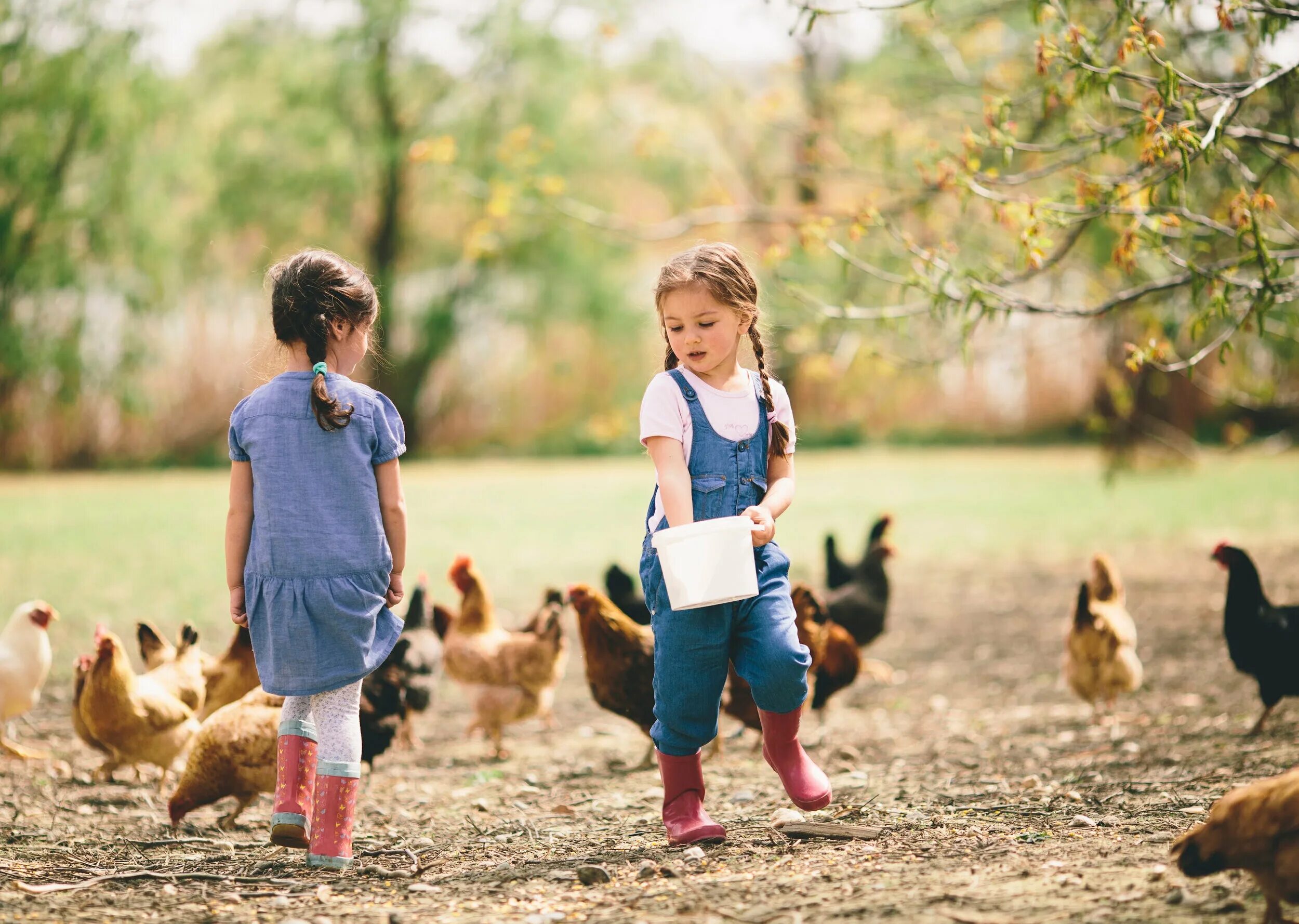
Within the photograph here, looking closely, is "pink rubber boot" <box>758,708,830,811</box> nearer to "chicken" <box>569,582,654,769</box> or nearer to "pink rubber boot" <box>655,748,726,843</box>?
"pink rubber boot" <box>655,748,726,843</box>

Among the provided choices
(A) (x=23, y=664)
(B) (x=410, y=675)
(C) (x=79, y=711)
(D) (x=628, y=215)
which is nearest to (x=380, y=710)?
(B) (x=410, y=675)

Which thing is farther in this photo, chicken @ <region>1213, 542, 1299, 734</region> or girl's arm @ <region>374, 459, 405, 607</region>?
chicken @ <region>1213, 542, 1299, 734</region>

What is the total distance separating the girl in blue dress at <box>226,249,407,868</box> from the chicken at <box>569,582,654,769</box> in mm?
1557

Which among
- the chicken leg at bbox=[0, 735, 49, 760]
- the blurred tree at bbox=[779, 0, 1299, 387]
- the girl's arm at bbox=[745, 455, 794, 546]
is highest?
the blurred tree at bbox=[779, 0, 1299, 387]

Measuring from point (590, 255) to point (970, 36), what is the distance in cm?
1382

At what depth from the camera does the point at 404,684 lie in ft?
16.6

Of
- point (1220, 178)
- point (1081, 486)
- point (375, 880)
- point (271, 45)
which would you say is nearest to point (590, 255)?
point (271, 45)

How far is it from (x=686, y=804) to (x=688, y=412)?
1054 millimetres

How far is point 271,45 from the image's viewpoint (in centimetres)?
2048

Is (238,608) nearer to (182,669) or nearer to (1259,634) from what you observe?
(182,669)

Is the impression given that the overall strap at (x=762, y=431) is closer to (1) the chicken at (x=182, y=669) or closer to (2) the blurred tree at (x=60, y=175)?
(1) the chicken at (x=182, y=669)

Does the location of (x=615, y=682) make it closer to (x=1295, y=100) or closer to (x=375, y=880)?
(x=375, y=880)

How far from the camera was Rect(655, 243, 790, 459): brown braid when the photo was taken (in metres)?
3.18

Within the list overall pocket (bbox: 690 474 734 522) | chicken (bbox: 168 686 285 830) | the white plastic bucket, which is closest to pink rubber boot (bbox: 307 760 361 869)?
chicken (bbox: 168 686 285 830)
